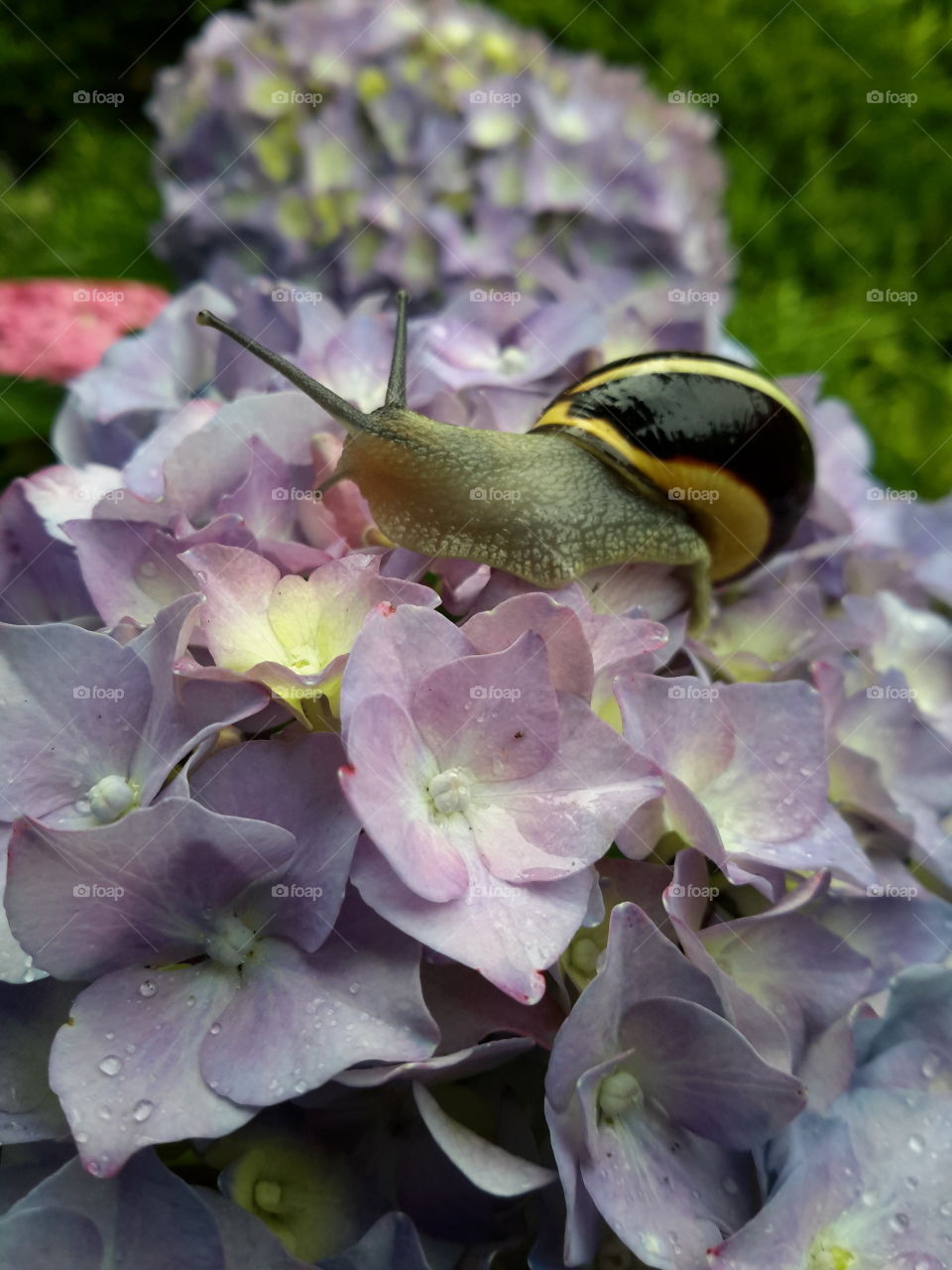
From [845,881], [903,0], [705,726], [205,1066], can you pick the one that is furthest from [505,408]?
[903,0]

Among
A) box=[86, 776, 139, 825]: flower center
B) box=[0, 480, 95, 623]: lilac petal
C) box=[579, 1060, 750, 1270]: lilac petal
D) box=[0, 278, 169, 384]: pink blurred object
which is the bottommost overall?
box=[0, 278, 169, 384]: pink blurred object

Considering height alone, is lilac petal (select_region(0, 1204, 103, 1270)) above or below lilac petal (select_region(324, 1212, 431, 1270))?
below

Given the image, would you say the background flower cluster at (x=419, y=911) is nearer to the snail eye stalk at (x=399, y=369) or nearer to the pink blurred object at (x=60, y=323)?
the snail eye stalk at (x=399, y=369)

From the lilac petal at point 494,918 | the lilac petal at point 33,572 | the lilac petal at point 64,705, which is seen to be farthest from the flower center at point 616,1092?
the lilac petal at point 33,572

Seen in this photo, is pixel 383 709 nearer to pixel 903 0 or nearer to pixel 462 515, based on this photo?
pixel 462 515

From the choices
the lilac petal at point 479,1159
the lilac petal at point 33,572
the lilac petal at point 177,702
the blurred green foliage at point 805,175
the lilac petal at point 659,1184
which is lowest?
the lilac petal at point 33,572

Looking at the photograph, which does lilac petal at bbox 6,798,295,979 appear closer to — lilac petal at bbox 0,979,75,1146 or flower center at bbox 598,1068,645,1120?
lilac petal at bbox 0,979,75,1146

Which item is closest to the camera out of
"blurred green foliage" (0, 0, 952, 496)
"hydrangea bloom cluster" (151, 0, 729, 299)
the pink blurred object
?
the pink blurred object

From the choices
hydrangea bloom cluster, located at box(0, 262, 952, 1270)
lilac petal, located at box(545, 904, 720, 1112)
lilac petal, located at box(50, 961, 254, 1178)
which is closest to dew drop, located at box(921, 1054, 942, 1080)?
hydrangea bloom cluster, located at box(0, 262, 952, 1270)
